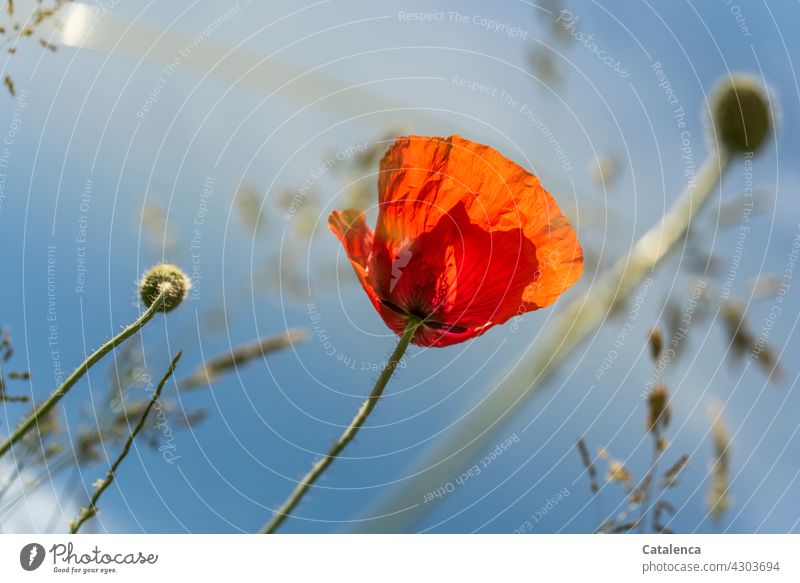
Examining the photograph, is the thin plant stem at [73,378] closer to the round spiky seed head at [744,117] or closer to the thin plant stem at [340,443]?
the thin plant stem at [340,443]

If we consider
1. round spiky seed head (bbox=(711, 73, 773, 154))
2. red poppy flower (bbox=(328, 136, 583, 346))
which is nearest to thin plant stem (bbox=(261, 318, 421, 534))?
red poppy flower (bbox=(328, 136, 583, 346))

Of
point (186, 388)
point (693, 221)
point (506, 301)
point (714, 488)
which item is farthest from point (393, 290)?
point (693, 221)

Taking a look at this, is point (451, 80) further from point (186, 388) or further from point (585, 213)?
point (186, 388)

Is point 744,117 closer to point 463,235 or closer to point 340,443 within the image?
point 463,235

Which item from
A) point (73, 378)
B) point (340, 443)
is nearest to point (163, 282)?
point (73, 378)

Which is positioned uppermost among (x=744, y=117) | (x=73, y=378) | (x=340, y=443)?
(x=744, y=117)

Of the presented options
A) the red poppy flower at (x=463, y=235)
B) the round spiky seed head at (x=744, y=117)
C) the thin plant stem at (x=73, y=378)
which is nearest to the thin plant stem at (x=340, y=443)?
the red poppy flower at (x=463, y=235)

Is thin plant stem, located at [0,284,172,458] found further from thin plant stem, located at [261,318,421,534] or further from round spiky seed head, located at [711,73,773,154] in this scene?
round spiky seed head, located at [711,73,773,154]
